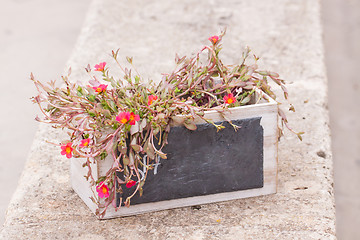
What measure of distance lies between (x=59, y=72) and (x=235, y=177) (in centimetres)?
244

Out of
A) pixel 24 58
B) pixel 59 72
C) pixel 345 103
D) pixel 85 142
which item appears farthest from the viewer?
pixel 24 58

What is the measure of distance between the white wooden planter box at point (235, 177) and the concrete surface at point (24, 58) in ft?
3.37

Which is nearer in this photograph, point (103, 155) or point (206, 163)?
point (103, 155)

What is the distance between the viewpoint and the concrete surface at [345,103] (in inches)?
119

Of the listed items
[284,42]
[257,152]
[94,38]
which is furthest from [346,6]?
[257,152]

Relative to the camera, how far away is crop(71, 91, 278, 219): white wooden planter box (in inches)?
66.8

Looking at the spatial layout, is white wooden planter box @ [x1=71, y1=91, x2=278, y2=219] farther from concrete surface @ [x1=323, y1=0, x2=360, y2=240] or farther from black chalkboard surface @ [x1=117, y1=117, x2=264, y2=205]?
concrete surface @ [x1=323, y1=0, x2=360, y2=240]

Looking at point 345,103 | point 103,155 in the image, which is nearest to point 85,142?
point 103,155

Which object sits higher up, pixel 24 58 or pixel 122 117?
pixel 24 58

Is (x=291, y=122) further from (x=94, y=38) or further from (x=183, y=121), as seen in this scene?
(x=94, y=38)

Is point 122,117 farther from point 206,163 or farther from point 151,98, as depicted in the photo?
point 206,163

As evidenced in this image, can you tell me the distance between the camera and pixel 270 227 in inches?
67.4

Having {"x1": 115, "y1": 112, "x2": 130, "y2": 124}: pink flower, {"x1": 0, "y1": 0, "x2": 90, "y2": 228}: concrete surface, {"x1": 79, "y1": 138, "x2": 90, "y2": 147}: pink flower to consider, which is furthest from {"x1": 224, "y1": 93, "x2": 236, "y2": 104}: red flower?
{"x1": 0, "y1": 0, "x2": 90, "y2": 228}: concrete surface

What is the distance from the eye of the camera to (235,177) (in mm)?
1768
